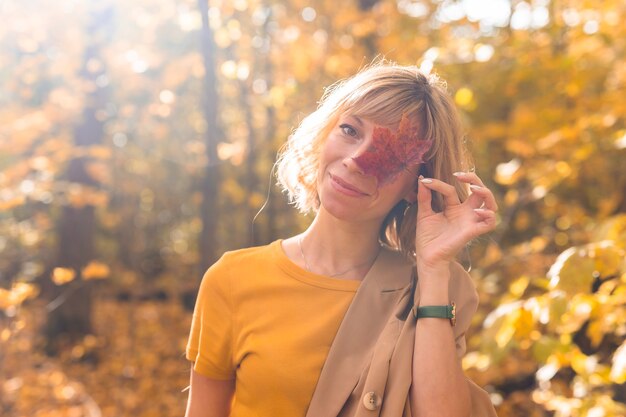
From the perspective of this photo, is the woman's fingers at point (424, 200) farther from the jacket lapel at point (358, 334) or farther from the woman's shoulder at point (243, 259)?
the woman's shoulder at point (243, 259)

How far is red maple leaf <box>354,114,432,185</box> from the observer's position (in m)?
1.79

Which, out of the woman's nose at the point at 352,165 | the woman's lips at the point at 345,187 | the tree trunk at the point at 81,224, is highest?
the woman's nose at the point at 352,165

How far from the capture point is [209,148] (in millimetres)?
5305

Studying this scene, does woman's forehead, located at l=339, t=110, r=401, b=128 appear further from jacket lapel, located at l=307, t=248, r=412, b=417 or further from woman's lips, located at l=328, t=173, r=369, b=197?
jacket lapel, located at l=307, t=248, r=412, b=417

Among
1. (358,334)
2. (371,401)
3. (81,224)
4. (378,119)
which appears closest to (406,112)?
(378,119)

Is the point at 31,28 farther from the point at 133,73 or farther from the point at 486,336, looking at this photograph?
the point at 486,336

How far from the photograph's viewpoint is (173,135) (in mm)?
11000

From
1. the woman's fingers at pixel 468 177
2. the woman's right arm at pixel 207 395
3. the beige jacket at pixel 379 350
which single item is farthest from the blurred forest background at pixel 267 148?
the woman's right arm at pixel 207 395

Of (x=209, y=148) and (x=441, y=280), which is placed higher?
(x=441, y=280)

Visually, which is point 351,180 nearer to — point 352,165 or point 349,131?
point 352,165

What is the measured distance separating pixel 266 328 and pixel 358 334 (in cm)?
26

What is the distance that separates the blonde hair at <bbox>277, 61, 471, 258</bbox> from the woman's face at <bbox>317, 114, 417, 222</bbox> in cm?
4

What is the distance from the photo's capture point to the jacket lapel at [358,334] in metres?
1.75

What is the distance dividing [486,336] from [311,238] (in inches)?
41.2
